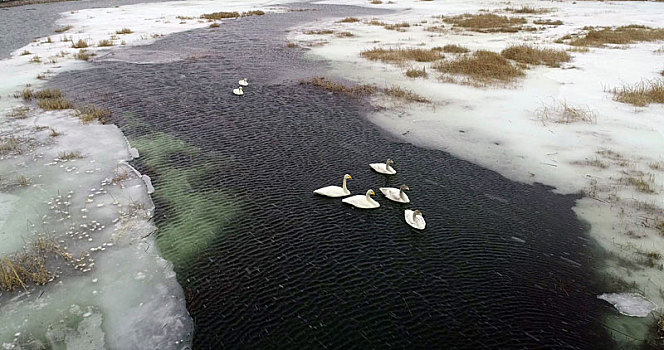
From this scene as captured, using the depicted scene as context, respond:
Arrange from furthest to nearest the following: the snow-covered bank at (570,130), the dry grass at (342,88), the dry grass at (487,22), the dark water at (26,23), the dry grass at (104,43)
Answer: the dry grass at (487,22)
the dark water at (26,23)
the dry grass at (104,43)
the dry grass at (342,88)
the snow-covered bank at (570,130)

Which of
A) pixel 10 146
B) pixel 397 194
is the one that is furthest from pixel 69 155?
pixel 397 194

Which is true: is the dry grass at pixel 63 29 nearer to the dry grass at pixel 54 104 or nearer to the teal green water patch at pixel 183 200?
the dry grass at pixel 54 104

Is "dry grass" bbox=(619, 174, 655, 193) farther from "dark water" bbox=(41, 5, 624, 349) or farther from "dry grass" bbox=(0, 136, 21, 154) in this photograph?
"dry grass" bbox=(0, 136, 21, 154)

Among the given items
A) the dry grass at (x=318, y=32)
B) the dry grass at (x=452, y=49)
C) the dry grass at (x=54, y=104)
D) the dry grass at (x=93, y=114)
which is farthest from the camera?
the dry grass at (x=318, y=32)

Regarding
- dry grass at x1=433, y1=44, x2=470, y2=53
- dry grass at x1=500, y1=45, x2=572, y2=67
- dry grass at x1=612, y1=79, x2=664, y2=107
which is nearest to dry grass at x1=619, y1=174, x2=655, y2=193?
dry grass at x1=612, y1=79, x2=664, y2=107

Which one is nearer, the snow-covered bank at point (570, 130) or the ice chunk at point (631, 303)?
the ice chunk at point (631, 303)

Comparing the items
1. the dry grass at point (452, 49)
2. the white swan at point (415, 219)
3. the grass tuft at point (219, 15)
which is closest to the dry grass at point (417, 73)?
the dry grass at point (452, 49)
